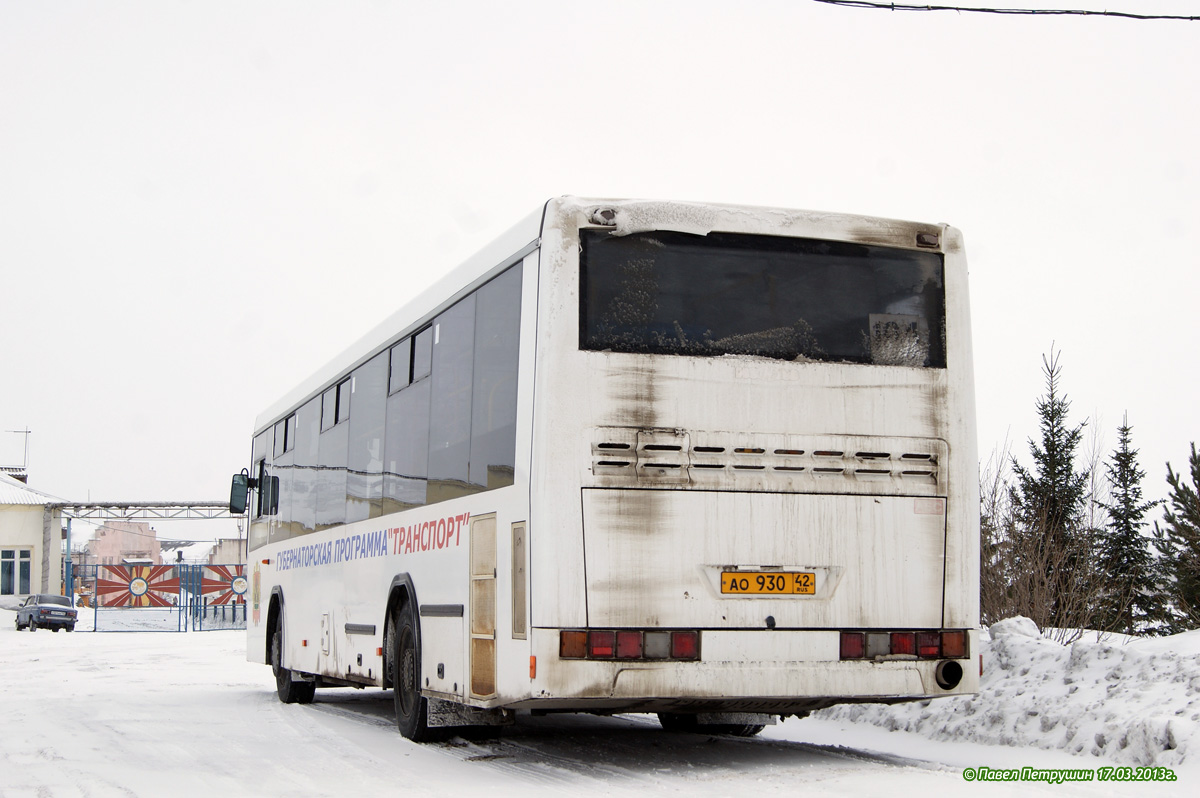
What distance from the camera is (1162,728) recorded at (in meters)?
8.70

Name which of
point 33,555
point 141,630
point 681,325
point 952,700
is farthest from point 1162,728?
point 33,555

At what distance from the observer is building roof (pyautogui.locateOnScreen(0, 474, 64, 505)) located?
70.7 metres

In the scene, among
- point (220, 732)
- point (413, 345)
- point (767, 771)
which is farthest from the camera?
point (220, 732)

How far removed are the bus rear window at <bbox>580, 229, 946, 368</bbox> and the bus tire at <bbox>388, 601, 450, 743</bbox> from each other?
3.57 meters

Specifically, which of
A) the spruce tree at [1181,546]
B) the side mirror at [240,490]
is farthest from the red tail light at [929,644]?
the spruce tree at [1181,546]

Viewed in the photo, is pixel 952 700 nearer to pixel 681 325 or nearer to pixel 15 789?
pixel 681 325

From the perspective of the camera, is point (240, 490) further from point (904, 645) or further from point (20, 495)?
point (20, 495)

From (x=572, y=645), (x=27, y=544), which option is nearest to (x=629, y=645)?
(x=572, y=645)

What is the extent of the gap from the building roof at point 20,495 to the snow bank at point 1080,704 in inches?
2643

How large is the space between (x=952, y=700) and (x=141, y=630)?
150ft

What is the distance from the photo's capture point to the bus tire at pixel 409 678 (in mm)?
10461

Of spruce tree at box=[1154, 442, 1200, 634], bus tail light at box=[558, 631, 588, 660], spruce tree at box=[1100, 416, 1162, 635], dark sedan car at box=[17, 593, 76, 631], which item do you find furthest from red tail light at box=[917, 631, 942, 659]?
dark sedan car at box=[17, 593, 76, 631]

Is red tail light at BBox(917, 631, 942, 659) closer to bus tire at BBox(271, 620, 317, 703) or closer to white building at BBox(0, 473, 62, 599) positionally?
bus tire at BBox(271, 620, 317, 703)

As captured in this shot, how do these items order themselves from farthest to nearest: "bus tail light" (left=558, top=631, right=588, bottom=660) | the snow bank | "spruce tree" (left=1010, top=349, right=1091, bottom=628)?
"spruce tree" (left=1010, top=349, right=1091, bottom=628), the snow bank, "bus tail light" (left=558, top=631, right=588, bottom=660)
